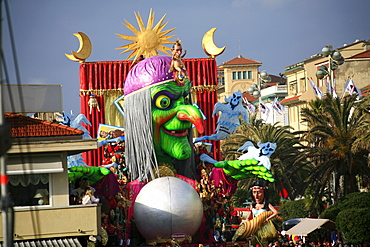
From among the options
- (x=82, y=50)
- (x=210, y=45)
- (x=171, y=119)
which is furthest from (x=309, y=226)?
(x=82, y=50)

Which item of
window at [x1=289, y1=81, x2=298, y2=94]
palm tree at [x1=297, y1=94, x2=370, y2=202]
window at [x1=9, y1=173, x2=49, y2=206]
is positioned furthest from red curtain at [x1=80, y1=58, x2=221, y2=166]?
window at [x1=289, y1=81, x2=298, y2=94]

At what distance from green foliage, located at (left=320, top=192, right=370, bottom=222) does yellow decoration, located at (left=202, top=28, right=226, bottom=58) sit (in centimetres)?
795

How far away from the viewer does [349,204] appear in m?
32.3

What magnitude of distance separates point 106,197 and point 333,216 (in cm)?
1177

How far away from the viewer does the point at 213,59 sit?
3206 centimetres

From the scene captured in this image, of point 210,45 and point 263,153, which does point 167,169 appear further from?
point 210,45

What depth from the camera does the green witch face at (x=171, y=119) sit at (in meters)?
26.2

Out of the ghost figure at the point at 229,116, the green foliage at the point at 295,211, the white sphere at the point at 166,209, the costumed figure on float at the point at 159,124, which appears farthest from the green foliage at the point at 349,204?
the white sphere at the point at 166,209

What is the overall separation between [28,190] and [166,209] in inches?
174

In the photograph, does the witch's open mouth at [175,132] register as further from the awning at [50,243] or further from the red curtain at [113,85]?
the awning at [50,243]

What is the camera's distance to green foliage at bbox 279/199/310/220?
40888 millimetres

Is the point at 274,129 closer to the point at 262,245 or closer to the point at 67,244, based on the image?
the point at 262,245

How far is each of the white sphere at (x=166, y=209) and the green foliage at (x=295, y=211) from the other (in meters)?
16.9

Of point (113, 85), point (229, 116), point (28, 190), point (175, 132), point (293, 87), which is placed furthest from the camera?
point (293, 87)
